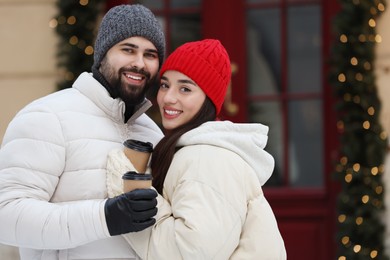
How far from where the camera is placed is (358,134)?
19.7 feet

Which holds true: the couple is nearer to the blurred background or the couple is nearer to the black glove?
the black glove

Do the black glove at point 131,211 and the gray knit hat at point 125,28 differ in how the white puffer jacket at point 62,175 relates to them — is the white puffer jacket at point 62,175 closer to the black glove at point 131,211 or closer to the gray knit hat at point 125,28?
the black glove at point 131,211

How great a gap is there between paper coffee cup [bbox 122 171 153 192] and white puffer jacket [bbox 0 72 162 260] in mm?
116

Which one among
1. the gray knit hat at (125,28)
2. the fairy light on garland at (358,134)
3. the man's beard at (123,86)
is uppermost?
the gray knit hat at (125,28)

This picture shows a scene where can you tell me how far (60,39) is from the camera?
648cm

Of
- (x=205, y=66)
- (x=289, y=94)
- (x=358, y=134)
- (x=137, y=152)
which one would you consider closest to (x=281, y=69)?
(x=289, y=94)

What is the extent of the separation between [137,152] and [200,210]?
30 cm

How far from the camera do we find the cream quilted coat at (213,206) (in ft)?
9.33

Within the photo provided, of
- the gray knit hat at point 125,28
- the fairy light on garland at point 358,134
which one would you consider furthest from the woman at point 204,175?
the fairy light on garland at point 358,134

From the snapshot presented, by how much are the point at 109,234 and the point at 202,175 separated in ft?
1.13

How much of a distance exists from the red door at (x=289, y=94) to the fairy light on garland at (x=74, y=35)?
20.7 inches

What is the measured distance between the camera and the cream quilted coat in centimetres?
284

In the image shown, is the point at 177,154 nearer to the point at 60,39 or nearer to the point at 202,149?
the point at 202,149

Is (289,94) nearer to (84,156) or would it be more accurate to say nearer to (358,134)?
(358,134)
